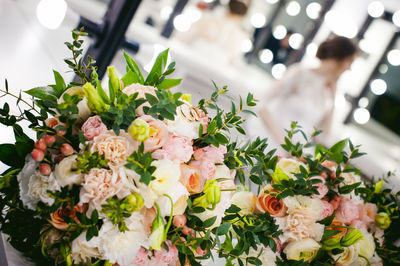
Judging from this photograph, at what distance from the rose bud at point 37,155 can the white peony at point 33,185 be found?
3 cm

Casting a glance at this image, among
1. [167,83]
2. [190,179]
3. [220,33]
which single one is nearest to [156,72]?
[167,83]

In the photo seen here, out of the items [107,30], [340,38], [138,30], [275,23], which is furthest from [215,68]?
[107,30]

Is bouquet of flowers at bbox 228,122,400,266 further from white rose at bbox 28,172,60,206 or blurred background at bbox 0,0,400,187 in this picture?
blurred background at bbox 0,0,400,187

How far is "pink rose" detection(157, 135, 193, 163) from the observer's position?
53cm

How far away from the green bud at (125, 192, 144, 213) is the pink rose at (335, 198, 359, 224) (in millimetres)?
504

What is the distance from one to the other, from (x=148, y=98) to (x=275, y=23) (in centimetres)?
356

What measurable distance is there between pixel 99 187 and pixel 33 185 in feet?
0.38

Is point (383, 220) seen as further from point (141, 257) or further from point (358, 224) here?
point (141, 257)

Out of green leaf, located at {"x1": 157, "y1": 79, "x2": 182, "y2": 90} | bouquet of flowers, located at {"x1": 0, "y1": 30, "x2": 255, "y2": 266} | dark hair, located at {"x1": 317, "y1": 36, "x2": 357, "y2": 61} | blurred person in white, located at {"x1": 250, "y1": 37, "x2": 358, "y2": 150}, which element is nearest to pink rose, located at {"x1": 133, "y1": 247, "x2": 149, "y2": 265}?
bouquet of flowers, located at {"x1": 0, "y1": 30, "x2": 255, "y2": 266}

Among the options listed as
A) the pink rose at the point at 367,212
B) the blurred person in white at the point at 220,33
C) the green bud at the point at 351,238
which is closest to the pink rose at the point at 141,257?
the green bud at the point at 351,238

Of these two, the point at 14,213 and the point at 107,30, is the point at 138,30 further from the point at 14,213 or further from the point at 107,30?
the point at 14,213

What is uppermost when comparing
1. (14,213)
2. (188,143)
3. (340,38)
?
(340,38)

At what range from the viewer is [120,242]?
0.49 metres

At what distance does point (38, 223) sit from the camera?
1.67ft
